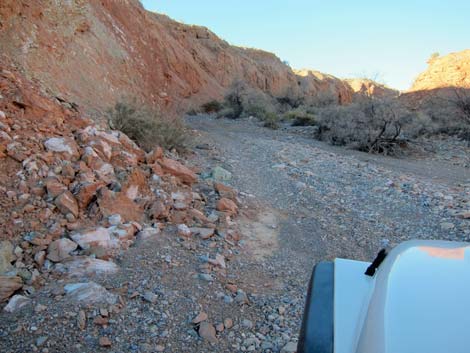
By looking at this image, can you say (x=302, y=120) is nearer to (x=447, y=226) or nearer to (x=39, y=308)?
Answer: (x=447, y=226)

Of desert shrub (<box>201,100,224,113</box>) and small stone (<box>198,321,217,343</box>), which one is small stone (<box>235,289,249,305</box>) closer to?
small stone (<box>198,321,217,343</box>)

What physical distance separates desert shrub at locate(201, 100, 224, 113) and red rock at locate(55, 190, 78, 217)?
1701 centimetres

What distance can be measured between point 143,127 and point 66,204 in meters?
3.20

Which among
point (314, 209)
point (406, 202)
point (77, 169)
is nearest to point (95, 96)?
point (77, 169)

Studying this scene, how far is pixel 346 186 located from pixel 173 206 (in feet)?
10.4

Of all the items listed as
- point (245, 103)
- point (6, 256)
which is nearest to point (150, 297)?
point (6, 256)

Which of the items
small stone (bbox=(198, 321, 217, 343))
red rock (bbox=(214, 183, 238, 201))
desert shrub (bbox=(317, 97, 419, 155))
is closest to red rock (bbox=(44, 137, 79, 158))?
red rock (bbox=(214, 183, 238, 201))

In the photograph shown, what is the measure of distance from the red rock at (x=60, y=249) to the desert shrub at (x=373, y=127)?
30.5ft

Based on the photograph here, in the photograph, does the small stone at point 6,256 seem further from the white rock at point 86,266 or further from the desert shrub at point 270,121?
the desert shrub at point 270,121

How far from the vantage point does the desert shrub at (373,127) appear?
11289 mm

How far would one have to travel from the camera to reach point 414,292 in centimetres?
115

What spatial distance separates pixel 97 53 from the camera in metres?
9.75

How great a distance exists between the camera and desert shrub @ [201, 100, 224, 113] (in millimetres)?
20398

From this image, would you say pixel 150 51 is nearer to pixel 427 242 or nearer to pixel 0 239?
pixel 0 239
